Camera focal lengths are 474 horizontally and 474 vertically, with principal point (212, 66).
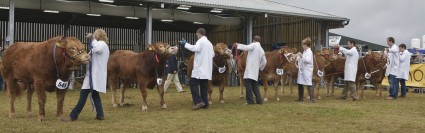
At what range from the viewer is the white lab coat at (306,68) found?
40.1 feet

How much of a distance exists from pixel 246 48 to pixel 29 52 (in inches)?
198

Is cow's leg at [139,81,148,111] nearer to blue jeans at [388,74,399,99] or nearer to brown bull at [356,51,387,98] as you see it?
brown bull at [356,51,387,98]

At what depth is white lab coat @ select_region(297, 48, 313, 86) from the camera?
12219 mm

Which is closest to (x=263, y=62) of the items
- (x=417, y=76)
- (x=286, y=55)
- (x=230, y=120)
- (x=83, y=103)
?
(x=286, y=55)

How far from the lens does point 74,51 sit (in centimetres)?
802

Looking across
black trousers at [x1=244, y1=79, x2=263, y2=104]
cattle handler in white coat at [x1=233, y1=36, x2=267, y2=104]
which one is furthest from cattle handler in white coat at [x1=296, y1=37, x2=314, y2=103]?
black trousers at [x1=244, y1=79, x2=263, y2=104]

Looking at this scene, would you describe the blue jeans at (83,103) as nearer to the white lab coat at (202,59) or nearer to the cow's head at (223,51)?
the white lab coat at (202,59)

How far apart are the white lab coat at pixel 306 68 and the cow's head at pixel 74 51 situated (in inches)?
244

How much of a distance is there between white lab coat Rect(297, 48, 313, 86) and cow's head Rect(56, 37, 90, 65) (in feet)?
20.4

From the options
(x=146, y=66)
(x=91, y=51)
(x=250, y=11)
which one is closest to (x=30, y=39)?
(x=250, y=11)

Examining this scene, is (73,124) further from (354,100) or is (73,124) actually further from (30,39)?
(30,39)

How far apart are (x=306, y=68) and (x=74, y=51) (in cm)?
652

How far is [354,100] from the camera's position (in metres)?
13.6

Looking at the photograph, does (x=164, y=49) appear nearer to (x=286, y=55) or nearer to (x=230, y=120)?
(x=230, y=120)
